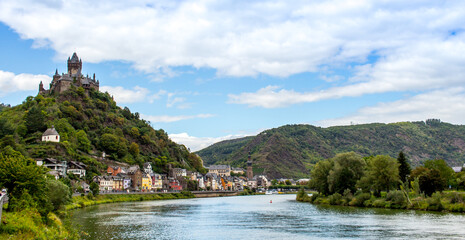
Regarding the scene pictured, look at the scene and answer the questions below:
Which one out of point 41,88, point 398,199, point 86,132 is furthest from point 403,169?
point 41,88

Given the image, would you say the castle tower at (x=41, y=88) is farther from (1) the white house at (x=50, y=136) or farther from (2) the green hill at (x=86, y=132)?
(1) the white house at (x=50, y=136)

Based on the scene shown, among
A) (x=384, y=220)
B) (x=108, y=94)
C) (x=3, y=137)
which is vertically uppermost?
(x=108, y=94)

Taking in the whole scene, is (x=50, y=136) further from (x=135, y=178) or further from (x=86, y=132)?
(x=135, y=178)

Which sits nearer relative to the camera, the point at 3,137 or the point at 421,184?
the point at 421,184

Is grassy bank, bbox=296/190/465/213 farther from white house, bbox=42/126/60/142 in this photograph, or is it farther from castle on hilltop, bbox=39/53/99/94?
castle on hilltop, bbox=39/53/99/94

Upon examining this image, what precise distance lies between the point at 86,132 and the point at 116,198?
1897 inches

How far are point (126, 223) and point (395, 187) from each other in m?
49.3

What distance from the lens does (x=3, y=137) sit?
110 meters

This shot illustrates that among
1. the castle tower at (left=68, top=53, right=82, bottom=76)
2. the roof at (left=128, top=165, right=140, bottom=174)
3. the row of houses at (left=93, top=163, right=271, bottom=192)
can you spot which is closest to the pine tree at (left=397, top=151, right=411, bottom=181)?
the row of houses at (left=93, top=163, right=271, bottom=192)

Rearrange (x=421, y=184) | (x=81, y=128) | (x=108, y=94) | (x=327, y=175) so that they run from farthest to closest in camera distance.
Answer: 1. (x=108, y=94)
2. (x=81, y=128)
3. (x=327, y=175)
4. (x=421, y=184)

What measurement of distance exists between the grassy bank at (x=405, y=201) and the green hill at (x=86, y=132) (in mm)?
71722

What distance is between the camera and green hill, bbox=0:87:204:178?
388 feet

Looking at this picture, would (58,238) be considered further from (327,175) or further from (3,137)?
(3,137)

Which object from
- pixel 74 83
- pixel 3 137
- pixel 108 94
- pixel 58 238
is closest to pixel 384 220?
pixel 58 238
